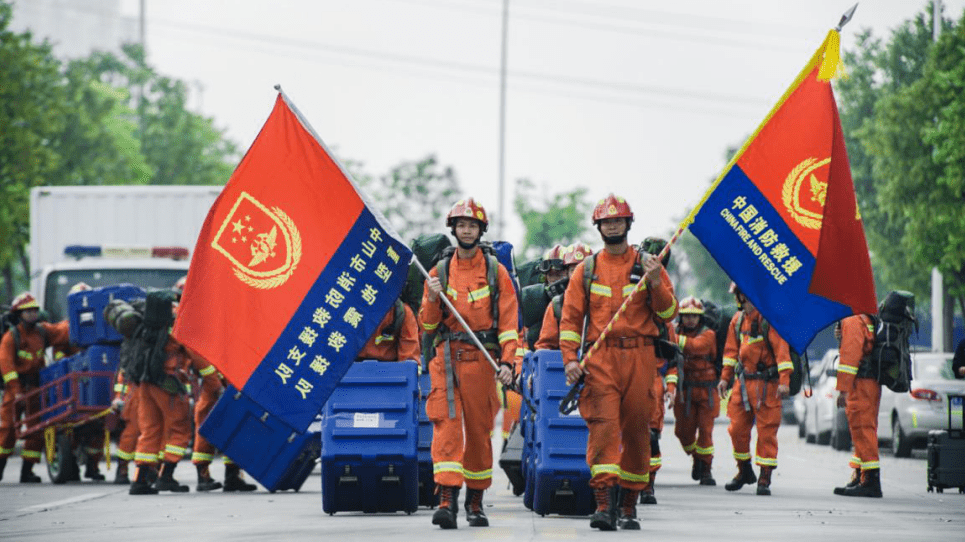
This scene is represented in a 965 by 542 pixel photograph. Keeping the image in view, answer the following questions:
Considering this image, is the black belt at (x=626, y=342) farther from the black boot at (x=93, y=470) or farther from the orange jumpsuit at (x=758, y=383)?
the black boot at (x=93, y=470)

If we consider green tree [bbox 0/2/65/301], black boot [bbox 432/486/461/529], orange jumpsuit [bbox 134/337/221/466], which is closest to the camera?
black boot [bbox 432/486/461/529]

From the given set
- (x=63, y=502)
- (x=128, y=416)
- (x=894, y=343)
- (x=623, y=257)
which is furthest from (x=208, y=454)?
(x=623, y=257)

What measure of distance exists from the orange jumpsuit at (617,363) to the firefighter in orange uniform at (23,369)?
968 cm

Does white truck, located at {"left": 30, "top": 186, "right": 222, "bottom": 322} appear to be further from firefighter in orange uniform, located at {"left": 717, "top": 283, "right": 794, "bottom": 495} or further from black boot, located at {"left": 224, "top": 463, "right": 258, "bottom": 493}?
firefighter in orange uniform, located at {"left": 717, "top": 283, "right": 794, "bottom": 495}

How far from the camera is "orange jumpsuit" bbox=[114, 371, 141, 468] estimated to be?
62.6 ft

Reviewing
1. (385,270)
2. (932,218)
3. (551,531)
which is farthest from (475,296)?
(932,218)

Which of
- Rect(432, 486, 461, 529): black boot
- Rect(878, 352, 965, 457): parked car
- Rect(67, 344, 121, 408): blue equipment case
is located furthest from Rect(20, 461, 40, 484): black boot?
Rect(878, 352, 965, 457): parked car

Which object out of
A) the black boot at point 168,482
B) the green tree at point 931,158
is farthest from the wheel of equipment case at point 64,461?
the green tree at point 931,158

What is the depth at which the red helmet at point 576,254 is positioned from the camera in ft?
50.2

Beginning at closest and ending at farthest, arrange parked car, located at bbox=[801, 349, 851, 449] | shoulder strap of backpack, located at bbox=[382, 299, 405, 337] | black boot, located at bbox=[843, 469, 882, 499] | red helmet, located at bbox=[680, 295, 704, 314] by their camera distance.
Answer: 1. shoulder strap of backpack, located at bbox=[382, 299, 405, 337]
2. black boot, located at bbox=[843, 469, 882, 499]
3. red helmet, located at bbox=[680, 295, 704, 314]
4. parked car, located at bbox=[801, 349, 851, 449]

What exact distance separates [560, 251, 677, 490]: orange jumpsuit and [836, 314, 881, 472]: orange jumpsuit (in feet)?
16.2

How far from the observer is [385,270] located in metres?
13.1

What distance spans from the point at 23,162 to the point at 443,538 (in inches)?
1030

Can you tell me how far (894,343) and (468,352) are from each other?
5.90 meters
